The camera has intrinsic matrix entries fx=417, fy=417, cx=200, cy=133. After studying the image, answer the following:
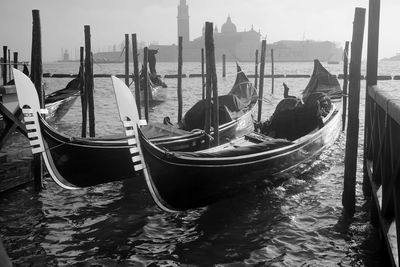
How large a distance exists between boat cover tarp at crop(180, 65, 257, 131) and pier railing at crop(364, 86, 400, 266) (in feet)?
12.7

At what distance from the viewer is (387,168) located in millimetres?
4016

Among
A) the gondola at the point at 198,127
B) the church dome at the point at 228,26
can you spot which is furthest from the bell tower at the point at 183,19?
the gondola at the point at 198,127

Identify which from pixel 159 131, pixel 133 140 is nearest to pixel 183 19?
pixel 159 131

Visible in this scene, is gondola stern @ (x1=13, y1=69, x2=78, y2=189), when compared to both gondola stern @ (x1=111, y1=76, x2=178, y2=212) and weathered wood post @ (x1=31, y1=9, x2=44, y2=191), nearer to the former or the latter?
weathered wood post @ (x1=31, y1=9, x2=44, y2=191)

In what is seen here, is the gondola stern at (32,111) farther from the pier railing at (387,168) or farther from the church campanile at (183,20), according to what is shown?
the church campanile at (183,20)

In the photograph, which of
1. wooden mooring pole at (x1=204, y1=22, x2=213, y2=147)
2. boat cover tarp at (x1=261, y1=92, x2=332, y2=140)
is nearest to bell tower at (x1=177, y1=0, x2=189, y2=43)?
boat cover tarp at (x1=261, y1=92, x2=332, y2=140)

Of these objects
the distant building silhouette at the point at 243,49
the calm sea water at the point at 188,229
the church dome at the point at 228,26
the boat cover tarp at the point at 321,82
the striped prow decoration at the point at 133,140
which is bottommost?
the calm sea water at the point at 188,229

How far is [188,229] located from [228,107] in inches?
230

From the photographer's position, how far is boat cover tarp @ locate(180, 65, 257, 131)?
8664 mm

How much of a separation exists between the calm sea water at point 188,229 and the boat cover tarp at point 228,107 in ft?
7.46

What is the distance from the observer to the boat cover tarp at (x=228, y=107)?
8.66 metres

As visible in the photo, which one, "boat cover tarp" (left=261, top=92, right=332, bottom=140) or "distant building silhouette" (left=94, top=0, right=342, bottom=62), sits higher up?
"distant building silhouette" (left=94, top=0, right=342, bottom=62)

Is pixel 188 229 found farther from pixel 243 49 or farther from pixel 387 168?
pixel 243 49

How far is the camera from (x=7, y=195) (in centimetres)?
617
